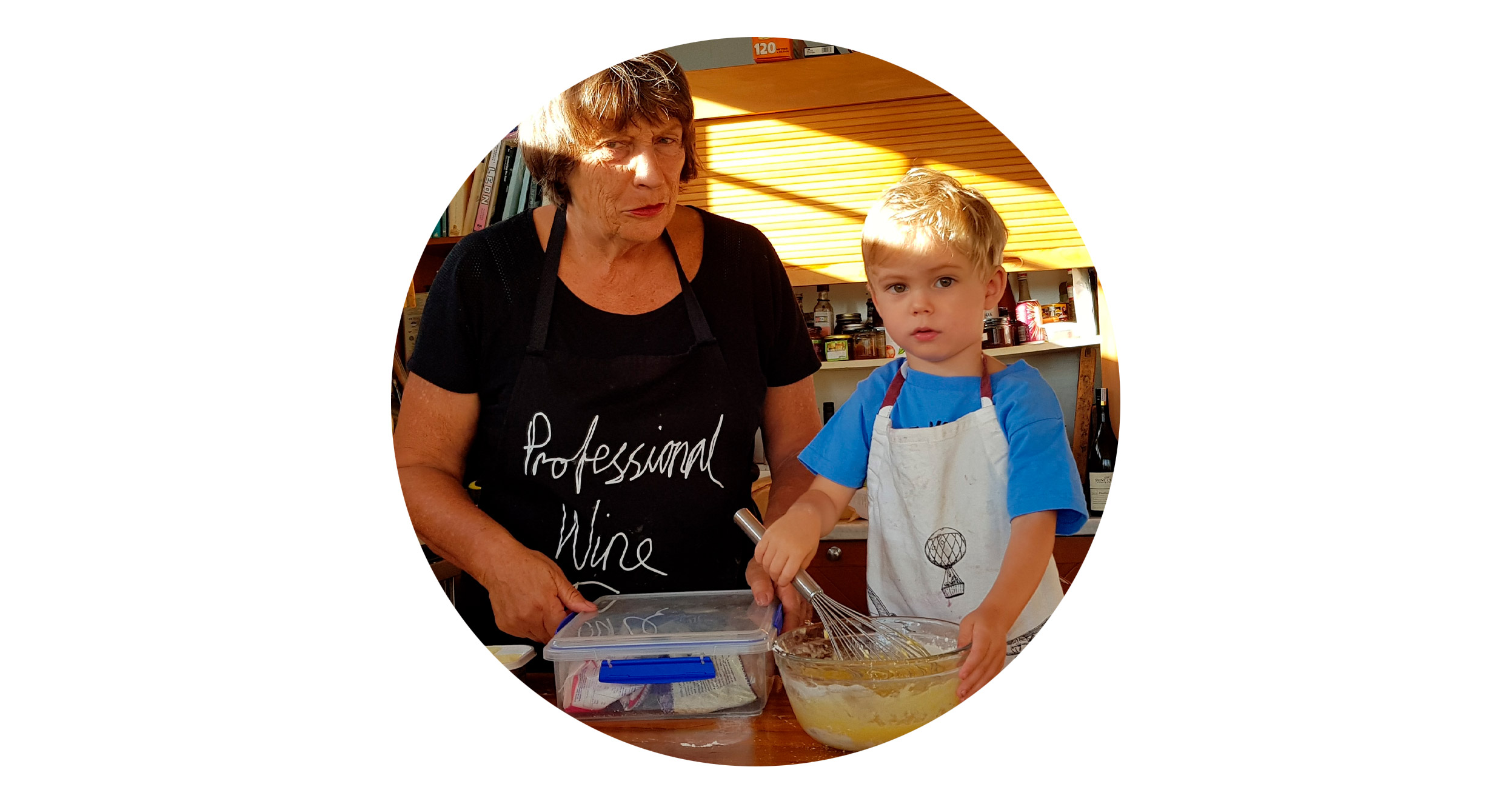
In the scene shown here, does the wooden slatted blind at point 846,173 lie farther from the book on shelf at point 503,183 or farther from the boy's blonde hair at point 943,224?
the book on shelf at point 503,183

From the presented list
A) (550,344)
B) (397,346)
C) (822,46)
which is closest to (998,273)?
(822,46)

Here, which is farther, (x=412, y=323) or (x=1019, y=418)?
(x=412, y=323)

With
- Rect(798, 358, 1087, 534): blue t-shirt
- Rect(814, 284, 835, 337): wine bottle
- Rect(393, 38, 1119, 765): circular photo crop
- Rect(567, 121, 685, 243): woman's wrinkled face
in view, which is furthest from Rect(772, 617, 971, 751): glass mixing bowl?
Rect(567, 121, 685, 243): woman's wrinkled face

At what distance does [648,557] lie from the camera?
0.74 metres

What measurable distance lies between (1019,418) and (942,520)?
0.28 feet

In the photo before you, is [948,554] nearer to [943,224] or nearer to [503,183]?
[943,224]

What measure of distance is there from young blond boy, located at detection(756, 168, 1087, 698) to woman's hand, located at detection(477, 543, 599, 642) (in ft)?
0.70

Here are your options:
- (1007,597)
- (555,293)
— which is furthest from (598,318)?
(1007,597)

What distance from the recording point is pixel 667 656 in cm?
67

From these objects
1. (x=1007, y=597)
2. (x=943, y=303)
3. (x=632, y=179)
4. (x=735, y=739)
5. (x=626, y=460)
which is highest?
(x=632, y=179)

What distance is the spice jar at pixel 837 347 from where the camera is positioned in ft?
2.26

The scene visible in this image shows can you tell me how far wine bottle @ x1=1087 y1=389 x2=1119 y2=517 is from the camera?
2.19 feet

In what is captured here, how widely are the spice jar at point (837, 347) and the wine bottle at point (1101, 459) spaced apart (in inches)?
7.0

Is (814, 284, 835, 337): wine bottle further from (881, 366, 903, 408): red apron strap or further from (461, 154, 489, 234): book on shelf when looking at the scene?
(461, 154, 489, 234): book on shelf
